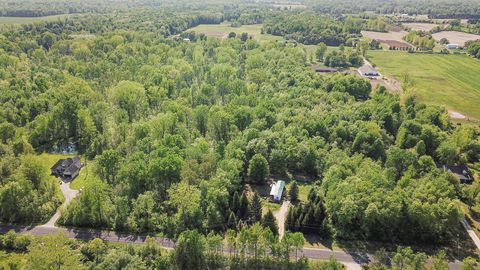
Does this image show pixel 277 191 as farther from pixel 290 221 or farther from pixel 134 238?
pixel 134 238

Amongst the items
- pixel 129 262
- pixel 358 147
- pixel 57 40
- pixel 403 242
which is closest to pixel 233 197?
pixel 129 262

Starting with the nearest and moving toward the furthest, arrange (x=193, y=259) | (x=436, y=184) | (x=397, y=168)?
(x=193, y=259) → (x=436, y=184) → (x=397, y=168)

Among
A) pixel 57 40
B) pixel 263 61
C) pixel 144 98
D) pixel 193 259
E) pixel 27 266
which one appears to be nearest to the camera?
pixel 27 266

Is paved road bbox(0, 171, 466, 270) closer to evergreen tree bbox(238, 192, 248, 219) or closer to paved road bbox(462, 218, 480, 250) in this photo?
paved road bbox(462, 218, 480, 250)

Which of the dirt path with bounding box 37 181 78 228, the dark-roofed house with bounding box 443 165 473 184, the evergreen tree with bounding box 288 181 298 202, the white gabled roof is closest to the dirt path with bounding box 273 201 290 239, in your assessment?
the evergreen tree with bounding box 288 181 298 202

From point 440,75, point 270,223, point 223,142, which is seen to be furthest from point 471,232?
point 440,75

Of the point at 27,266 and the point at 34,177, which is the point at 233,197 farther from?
the point at 34,177
